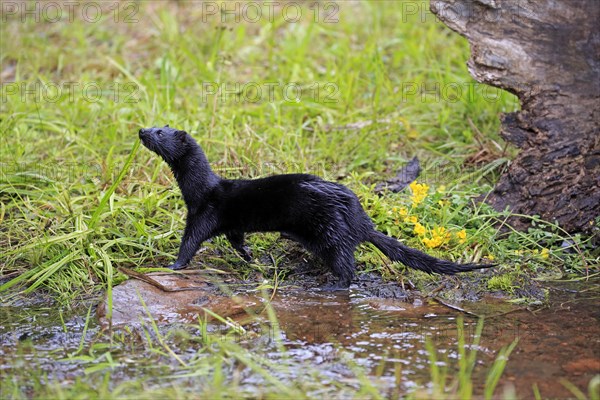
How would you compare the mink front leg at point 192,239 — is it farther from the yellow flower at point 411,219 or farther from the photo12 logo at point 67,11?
the photo12 logo at point 67,11

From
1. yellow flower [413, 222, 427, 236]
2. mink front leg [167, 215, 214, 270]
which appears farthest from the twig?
yellow flower [413, 222, 427, 236]

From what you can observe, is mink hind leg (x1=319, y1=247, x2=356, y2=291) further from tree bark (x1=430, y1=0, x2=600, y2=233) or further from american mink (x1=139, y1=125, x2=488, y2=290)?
tree bark (x1=430, y1=0, x2=600, y2=233)

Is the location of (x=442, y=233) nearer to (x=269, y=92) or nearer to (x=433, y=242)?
(x=433, y=242)

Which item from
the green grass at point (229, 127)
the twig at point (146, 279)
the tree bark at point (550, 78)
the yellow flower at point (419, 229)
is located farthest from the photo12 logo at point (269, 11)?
the twig at point (146, 279)

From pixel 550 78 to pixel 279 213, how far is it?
2.13 meters

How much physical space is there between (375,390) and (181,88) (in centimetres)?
476

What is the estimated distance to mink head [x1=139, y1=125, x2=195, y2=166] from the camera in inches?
212

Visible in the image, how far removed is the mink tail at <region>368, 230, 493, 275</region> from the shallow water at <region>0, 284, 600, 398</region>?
204 millimetres

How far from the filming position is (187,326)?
4422 mm

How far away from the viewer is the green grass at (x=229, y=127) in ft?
18.1

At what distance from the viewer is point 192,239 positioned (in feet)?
17.0

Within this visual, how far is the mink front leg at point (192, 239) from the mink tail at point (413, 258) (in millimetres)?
1041

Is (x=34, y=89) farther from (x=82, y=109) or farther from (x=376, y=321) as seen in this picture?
(x=376, y=321)

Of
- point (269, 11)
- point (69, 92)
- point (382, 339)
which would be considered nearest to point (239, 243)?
point (382, 339)
